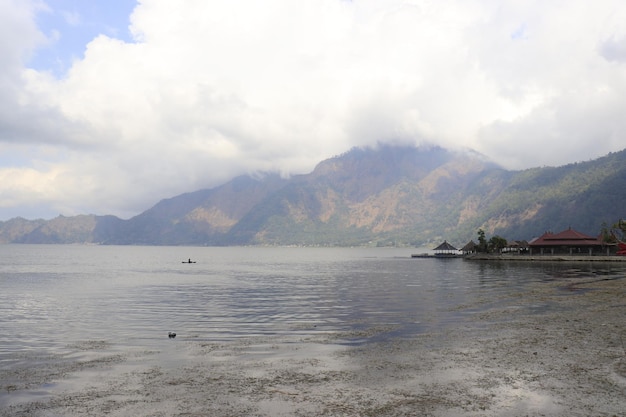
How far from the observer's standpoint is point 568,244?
141m

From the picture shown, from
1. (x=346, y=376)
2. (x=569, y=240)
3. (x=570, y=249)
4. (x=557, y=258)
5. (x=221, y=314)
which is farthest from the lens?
(x=569, y=240)

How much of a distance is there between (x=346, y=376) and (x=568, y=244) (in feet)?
460

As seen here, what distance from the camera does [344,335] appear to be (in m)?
29.5

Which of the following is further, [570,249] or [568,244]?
[568,244]

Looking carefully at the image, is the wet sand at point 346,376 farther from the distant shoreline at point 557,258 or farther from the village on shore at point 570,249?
the village on shore at point 570,249

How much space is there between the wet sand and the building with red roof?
4839 inches

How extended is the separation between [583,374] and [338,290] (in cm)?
4300

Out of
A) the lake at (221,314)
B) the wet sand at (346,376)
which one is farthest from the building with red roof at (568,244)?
the wet sand at (346,376)

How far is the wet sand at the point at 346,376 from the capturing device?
1596 cm

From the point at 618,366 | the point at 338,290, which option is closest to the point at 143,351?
the point at 618,366

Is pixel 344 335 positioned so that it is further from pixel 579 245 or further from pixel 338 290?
pixel 579 245

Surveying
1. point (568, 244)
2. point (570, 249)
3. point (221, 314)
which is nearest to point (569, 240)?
point (568, 244)

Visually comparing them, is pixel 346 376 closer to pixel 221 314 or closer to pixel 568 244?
pixel 221 314

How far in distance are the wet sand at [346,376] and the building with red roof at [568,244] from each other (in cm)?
12290
